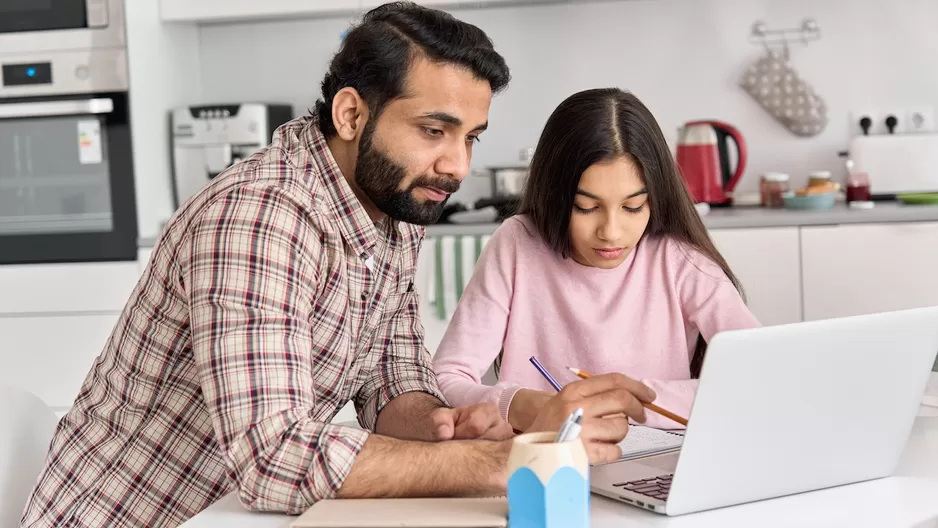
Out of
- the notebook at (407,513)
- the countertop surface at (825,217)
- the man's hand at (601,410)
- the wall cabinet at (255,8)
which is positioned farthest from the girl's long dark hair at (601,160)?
the wall cabinet at (255,8)

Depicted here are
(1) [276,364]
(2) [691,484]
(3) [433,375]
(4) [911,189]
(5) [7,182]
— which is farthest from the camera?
(5) [7,182]

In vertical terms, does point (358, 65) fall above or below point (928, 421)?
above

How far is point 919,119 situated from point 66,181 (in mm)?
2776

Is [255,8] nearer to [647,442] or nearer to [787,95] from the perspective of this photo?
[787,95]

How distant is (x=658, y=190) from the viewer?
64.0 inches

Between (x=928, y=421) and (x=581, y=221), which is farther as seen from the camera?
(x=581, y=221)

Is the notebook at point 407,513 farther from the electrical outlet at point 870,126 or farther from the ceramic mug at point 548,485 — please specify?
the electrical outlet at point 870,126

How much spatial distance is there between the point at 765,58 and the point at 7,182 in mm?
2527

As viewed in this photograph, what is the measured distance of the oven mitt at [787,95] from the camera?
11.6ft

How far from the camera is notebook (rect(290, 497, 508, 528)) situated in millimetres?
945

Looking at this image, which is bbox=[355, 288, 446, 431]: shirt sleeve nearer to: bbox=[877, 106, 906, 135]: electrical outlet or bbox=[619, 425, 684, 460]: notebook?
bbox=[619, 425, 684, 460]: notebook

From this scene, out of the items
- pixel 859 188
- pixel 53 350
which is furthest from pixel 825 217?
pixel 53 350

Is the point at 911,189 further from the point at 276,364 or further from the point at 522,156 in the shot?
the point at 276,364

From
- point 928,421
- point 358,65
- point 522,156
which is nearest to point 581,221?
point 358,65
